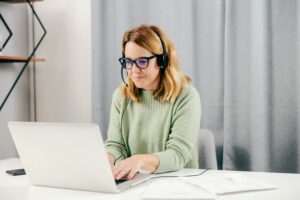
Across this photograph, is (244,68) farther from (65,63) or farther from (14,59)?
(14,59)

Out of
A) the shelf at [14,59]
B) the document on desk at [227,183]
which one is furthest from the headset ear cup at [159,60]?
the shelf at [14,59]

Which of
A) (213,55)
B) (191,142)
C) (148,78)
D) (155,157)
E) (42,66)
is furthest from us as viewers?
(42,66)

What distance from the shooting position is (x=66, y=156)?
111 cm

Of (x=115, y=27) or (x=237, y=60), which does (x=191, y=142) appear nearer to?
(x=237, y=60)

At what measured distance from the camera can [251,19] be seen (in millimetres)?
2203

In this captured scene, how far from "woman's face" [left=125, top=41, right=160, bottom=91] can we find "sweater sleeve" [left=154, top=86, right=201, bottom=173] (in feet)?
0.46

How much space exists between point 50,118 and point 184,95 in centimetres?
144

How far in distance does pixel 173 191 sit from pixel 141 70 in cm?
63

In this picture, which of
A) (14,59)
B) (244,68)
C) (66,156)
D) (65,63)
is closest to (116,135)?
(66,156)

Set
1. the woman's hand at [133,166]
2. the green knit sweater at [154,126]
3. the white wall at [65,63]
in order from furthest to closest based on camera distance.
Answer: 1. the white wall at [65,63]
2. the green knit sweater at [154,126]
3. the woman's hand at [133,166]

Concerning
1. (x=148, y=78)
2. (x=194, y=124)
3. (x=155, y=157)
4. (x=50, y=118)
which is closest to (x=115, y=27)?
(x=50, y=118)

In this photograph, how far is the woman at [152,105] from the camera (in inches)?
60.9

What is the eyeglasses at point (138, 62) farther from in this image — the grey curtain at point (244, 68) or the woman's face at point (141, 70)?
the grey curtain at point (244, 68)

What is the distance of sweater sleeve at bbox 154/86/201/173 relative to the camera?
139 cm
